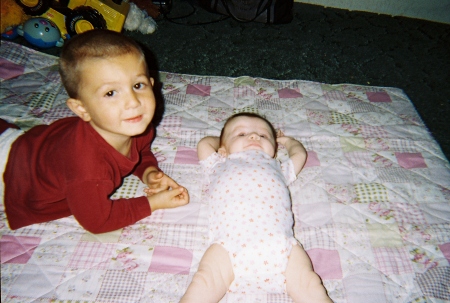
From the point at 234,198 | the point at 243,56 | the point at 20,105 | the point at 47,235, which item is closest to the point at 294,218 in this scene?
the point at 234,198

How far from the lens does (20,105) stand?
1175 millimetres

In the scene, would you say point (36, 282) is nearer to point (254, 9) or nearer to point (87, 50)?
point (87, 50)

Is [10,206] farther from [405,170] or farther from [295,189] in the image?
[405,170]

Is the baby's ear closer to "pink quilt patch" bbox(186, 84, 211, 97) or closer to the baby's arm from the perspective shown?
the baby's arm

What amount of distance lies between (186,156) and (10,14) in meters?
1.14

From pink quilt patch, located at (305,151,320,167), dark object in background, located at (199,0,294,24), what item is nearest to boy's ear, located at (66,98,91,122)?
pink quilt patch, located at (305,151,320,167)

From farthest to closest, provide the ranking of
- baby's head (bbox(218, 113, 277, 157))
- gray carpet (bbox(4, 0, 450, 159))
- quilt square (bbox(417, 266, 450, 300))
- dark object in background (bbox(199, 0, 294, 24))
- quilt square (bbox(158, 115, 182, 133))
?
dark object in background (bbox(199, 0, 294, 24)) < gray carpet (bbox(4, 0, 450, 159)) < quilt square (bbox(158, 115, 182, 133)) < baby's head (bbox(218, 113, 277, 157)) < quilt square (bbox(417, 266, 450, 300))

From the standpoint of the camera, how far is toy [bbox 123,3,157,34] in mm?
1823

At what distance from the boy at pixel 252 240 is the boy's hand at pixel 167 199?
0.09 m

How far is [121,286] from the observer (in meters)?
0.81

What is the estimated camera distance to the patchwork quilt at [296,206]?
0.83m

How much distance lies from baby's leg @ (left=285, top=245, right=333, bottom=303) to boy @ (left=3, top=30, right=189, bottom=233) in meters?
0.34

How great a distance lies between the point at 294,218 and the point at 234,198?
8.2 inches

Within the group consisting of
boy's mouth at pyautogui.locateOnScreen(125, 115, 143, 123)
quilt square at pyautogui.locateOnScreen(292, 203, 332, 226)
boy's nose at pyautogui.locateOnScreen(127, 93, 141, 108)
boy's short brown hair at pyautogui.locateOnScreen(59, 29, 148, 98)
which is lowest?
quilt square at pyautogui.locateOnScreen(292, 203, 332, 226)
